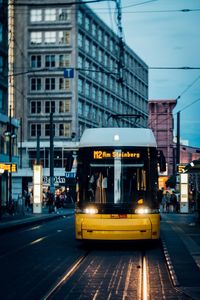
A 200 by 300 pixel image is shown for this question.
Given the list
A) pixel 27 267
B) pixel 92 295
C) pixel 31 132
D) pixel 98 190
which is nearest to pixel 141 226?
pixel 98 190

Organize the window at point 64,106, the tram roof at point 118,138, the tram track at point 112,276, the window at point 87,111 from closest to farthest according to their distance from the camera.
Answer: the tram track at point 112,276 < the tram roof at point 118,138 < the window at point 64,106 < the window at point 87,111

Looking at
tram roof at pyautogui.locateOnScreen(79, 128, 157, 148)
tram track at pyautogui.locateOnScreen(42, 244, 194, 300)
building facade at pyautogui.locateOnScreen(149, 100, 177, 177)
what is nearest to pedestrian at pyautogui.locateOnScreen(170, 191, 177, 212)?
tram roof at pyautogui.locateOnScreen(79, 128, 157, 148)

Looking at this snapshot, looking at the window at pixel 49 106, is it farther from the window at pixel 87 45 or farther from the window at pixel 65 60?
the window at pixel 87 45

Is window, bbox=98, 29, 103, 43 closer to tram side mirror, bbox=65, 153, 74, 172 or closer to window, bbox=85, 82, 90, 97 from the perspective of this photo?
window, bbox=85, 82, 90, 97

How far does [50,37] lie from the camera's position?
86.1 m

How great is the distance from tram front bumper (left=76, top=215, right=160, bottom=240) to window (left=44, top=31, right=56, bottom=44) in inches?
2804

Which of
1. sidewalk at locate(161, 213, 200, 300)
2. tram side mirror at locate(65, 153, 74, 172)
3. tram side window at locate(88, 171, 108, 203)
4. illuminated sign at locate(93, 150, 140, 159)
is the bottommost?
sidewalk at locate(161, 213, 200, 300)

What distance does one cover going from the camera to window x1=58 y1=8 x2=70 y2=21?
281ft

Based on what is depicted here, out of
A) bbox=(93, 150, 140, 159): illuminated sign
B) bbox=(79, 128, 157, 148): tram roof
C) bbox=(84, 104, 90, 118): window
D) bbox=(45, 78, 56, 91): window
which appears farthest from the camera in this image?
bbox=(84, 104, 90, 118): window

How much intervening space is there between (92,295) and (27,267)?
386 cm

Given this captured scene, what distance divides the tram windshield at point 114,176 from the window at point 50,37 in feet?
230

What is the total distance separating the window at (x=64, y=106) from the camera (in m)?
86.4

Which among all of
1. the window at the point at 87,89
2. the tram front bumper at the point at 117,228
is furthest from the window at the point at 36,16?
the tram front bumper at the point at 117,228

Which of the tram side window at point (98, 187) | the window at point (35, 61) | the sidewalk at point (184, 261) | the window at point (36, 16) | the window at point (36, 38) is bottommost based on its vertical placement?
the sidewalk at point (184, 261)
